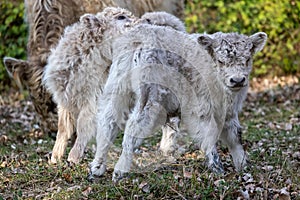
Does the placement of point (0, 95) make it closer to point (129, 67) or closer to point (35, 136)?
point (35, 136)

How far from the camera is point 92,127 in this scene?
20.7 feet

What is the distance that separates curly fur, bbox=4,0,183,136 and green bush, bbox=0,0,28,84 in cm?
371

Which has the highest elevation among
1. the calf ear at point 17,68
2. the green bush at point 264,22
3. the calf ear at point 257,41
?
the calf ear at point 257,41

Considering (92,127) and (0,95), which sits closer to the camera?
(92,127)

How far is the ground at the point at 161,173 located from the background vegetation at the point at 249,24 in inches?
170

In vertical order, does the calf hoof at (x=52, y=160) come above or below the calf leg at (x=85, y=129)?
below

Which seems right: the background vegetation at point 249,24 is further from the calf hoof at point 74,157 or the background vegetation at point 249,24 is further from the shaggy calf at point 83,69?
the calf hoof at point 74,157

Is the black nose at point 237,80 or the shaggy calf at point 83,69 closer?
the black nose at point 237,80

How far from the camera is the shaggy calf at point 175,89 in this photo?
17.2 ft

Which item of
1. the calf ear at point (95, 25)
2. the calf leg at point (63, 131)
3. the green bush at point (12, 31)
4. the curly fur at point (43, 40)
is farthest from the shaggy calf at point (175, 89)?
the green bush at point (12, 31)

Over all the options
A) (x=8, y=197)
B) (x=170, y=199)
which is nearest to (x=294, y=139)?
(x=170, y=199)

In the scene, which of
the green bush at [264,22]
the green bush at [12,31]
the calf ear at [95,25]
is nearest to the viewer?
the calf ear at [95,25]

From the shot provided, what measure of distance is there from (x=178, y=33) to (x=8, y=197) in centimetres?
Answer: 198

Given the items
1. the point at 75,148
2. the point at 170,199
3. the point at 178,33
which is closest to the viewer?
the point at 170,199
